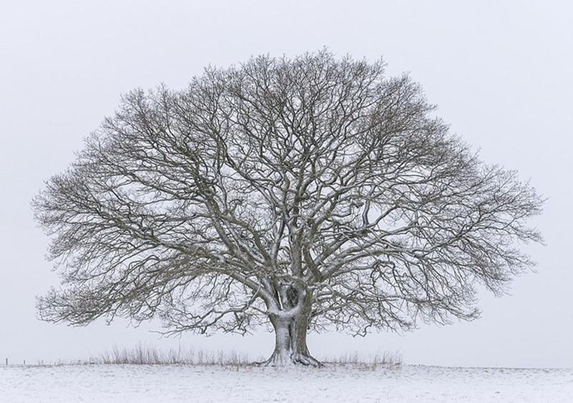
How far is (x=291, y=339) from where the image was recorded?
→ 24.8m

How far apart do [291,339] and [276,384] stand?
376 cm

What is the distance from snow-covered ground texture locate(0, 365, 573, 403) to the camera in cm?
1912

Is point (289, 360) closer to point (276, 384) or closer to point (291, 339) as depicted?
point (291, 339)

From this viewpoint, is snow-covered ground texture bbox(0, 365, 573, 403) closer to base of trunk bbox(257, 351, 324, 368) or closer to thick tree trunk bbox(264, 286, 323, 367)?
base of trunk bbox(257, 351, 324, 368)

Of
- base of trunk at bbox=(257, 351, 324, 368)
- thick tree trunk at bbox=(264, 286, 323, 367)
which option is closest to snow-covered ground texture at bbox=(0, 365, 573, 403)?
base of trunk at bbox=(257, 351, 324, 368)

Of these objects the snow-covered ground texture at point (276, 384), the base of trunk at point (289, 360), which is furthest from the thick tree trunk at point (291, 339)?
the snow-covered ground texture at point (276, 384)

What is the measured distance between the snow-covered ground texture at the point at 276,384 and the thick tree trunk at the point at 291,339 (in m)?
0.75

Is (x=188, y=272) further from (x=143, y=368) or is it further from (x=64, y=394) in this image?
(x=64, y=394)

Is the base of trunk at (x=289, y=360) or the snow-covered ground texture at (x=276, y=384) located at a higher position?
the base of trunk at (x=289, y=360)

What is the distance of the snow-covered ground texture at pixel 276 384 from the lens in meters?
19.1

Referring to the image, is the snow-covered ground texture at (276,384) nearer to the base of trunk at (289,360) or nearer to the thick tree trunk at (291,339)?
the base of trunk at (289,360)

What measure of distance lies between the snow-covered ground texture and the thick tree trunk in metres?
0.75

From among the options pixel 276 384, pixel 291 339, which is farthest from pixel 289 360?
pixel 276 384

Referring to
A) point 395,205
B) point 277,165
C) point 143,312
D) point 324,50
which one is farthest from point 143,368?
point 324,50
